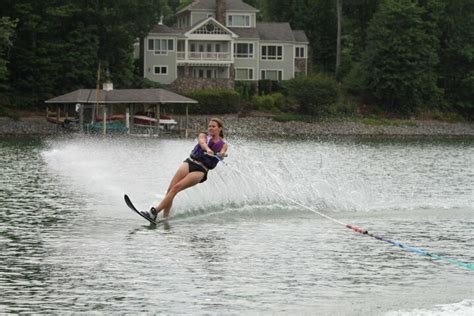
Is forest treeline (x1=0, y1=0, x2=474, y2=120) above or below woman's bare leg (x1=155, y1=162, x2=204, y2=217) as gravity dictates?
above

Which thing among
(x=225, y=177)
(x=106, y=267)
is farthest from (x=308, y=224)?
(x=106, y=267)

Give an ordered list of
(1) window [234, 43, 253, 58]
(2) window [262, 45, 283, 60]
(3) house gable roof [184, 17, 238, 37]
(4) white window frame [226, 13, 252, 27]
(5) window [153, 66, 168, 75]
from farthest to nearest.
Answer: (4) white window frame [226, 13, 252, 27]
(2) window [262, 45, 283, 60]
(1) window [234, 43, 253, 58]
(3) house gable roof [184, 17, 238, 37]
(5) window [153, 66, 168, 75]

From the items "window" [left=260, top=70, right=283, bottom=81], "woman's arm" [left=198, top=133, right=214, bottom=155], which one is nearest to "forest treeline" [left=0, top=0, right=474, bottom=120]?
"window" [left=260, top=70, right=283, bottom=81]

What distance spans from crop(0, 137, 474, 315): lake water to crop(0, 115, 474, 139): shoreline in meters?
45.0

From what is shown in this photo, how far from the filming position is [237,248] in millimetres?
17359

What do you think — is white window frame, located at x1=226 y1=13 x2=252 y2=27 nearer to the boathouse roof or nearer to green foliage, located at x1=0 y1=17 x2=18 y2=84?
the boathouse roof

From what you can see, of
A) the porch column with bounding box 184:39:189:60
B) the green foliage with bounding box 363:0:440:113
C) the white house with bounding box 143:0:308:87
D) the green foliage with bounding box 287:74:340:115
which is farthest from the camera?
the porch column with bounding box 184:39:189:60

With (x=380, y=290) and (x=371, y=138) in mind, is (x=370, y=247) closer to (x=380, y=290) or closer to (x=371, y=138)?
(x=380, y=290)

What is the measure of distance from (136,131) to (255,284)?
6239 centimetres

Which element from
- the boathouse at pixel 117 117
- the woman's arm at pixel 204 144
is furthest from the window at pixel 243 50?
the woman's arm at pixel 204 144

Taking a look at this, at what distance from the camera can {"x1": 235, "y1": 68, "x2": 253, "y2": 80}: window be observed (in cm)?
10044

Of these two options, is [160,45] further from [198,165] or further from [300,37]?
[198,165]

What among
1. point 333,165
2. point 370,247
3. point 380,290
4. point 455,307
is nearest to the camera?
point 455,307

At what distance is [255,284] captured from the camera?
14.2 m
